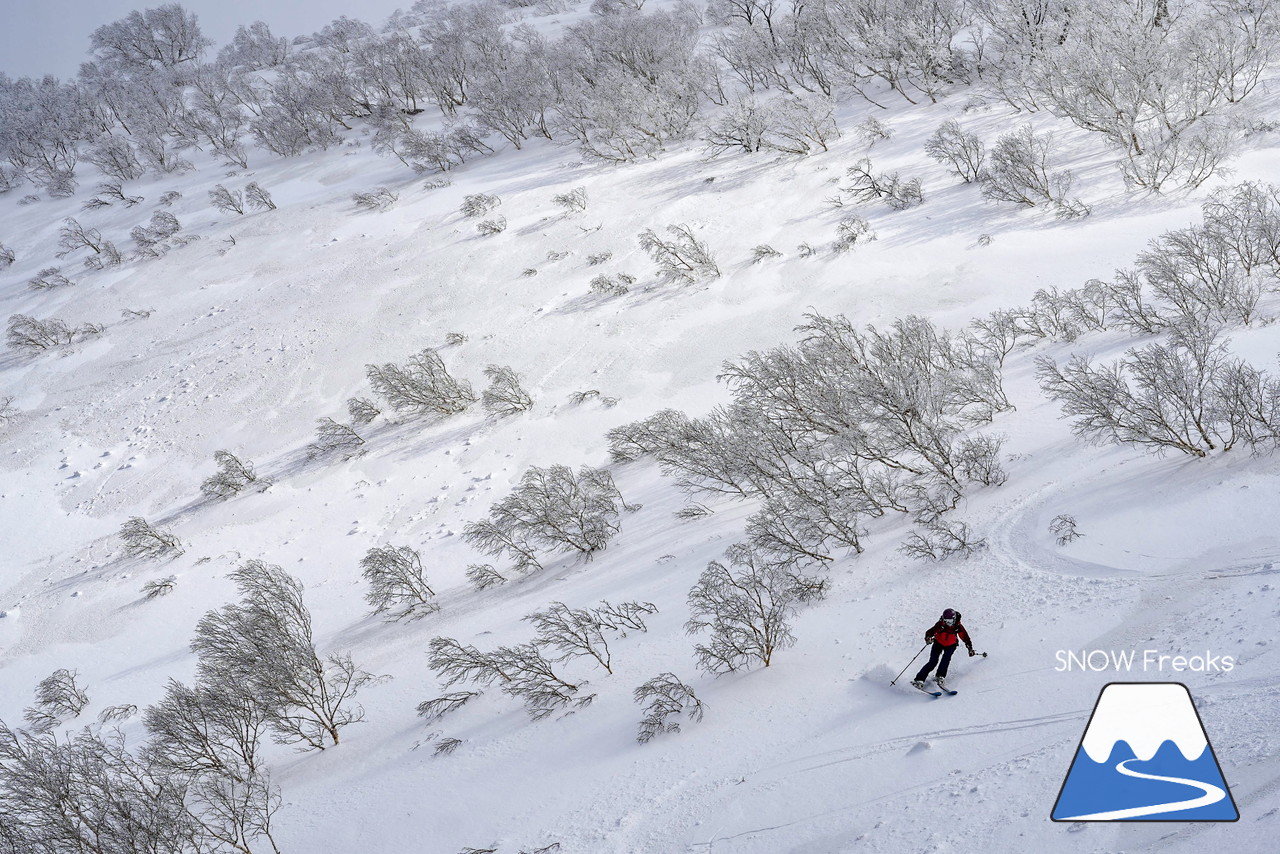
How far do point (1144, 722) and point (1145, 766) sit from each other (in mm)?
698

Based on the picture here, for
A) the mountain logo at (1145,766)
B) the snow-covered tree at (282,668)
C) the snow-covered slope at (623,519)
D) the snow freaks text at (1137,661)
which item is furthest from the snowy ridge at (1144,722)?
the snow-covered tree at (282,668)

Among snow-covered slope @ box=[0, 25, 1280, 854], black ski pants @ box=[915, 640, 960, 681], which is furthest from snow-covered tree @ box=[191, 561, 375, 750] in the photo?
black ski pants @ box=[915, 640, 960, 681]

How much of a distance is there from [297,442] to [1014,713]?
63.7 feet

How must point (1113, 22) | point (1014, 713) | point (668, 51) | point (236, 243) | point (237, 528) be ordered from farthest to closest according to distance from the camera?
point (668, 51) < point (236, 243) < point (1113, 22) < point (237, 528) < point (1014, 713)

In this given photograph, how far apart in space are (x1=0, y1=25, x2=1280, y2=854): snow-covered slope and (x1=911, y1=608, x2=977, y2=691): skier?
0.67 ft

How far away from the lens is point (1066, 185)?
68.8ft

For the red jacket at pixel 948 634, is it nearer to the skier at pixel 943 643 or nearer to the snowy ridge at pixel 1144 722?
the skier at pixel 943 643

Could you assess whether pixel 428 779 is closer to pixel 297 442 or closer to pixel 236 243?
pixel 297 442

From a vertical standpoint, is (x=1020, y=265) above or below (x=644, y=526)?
above

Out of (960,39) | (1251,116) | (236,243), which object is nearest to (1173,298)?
(1251,116)

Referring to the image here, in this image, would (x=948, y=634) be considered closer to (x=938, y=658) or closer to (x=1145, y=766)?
(x=938, y=658)

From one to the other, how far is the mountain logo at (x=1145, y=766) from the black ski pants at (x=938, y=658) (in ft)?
4.71

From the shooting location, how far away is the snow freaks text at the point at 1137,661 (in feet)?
21.8

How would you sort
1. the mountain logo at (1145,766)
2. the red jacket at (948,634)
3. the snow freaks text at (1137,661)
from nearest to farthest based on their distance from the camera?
the mountain logo at (1145,766) → the snow freaks text at (1137,661) → the red jacket at (948,634)
